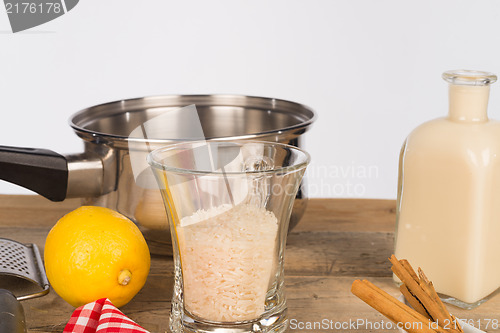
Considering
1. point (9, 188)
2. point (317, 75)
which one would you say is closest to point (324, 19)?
point (317, 75)

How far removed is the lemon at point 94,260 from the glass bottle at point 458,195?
321mm

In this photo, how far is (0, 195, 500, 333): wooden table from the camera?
60 centimetres

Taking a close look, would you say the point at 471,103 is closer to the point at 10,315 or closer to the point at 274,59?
the point at 10,315

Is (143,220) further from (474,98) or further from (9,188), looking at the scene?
(9,188)

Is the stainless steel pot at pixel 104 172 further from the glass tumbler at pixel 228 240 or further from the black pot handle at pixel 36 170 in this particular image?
the glass tumbler at pixel 228 240

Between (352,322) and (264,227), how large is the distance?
0.16 metres

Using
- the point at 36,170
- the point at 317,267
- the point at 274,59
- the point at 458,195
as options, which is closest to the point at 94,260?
the point at 36,170

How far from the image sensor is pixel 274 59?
1.57 meters

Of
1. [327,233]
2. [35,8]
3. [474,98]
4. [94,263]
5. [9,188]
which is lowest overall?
[9,188]

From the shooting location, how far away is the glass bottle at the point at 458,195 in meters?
0.61

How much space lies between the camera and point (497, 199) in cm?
62

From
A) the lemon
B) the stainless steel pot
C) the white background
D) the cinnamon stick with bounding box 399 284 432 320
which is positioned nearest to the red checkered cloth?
the lemon

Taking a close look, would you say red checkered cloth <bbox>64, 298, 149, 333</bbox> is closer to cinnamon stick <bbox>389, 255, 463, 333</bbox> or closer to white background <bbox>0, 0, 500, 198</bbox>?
cinnamon stick <bbox>389, 255, 463, 333</bbox>

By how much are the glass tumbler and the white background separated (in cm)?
103
